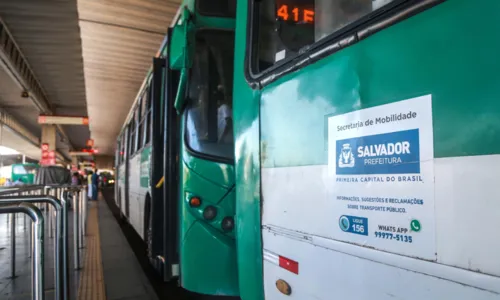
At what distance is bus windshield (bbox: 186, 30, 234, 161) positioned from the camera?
3.77m

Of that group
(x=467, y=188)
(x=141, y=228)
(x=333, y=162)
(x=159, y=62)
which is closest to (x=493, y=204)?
(x=467, y=188)

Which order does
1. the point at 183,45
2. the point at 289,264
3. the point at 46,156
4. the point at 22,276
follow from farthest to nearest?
1. the point at 46,156
2. the point at 22,276
3. the point at 183,45
4. the point at 289,264

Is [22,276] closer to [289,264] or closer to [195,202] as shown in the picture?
[195,202]

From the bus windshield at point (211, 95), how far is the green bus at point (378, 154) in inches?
56.6

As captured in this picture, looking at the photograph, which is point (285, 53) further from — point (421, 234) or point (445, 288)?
point (445, 288)

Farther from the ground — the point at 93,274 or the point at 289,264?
the point at 289,264

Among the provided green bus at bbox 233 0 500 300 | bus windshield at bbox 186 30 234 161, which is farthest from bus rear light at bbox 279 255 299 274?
bus windshield at bbox 186 30 234 161

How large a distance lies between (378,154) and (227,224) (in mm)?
2377

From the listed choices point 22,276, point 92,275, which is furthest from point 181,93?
point 22,276

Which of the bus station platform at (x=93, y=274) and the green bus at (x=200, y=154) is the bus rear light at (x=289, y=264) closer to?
the green bus at (x=200, y=154)

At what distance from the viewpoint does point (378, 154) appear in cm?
144

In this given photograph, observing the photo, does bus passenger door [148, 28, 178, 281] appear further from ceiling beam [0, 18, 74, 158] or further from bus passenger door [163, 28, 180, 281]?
ceiling beam [0, 18, 74, 158]

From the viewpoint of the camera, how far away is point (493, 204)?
108cm

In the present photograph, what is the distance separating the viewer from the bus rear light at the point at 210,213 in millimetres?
3572
